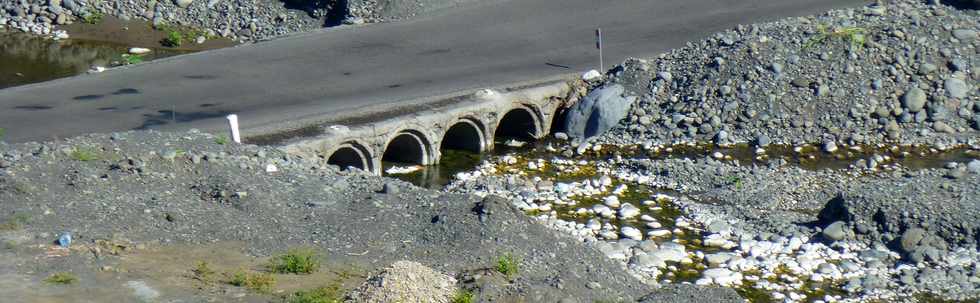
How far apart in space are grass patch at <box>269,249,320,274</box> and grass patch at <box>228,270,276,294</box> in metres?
0.24

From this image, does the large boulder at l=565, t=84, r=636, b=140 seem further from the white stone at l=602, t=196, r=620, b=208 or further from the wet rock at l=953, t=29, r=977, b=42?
the wet rock at l=953, t=29, r=977, b=42

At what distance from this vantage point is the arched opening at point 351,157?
21578 mm

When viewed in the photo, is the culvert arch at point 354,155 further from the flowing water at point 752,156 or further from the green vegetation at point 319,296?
the green vegetation at point 319,296

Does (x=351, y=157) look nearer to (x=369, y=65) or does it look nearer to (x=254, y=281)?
(x=369, y=65)

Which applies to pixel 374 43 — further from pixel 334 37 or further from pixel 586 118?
pixel 586 118

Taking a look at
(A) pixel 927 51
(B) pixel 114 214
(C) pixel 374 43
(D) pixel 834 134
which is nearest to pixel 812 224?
(D) pixel 834 134

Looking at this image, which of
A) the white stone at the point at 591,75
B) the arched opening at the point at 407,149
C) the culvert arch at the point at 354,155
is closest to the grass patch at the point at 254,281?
the culvert arch at the point at 354,155

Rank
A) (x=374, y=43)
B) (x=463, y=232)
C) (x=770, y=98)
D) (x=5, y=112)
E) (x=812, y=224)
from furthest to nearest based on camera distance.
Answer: (x=374, y=43) < (x=770, y=98) < (x=5, y=112) < (x=812, y=224) < (x=463, y=232)

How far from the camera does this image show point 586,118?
24.4 m

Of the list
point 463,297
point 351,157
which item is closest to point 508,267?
point 463,297

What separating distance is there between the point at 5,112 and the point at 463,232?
35.1 ft

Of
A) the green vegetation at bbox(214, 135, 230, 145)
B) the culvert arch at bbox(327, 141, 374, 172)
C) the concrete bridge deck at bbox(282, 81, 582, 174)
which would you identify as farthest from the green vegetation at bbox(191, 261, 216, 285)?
the culvert arch at bbox(327, 141, 374, 172)

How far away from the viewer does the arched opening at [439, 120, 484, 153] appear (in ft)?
77.5

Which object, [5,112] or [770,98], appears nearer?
[5,112]
